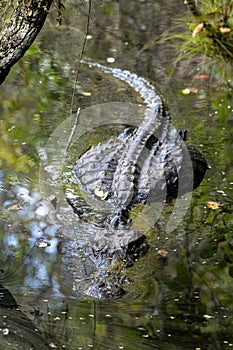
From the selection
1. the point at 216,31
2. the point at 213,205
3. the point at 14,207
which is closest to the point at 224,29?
the point at 216,31

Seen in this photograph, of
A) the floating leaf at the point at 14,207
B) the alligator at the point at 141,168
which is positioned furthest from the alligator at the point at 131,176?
the floating leaf at the point at 14,207

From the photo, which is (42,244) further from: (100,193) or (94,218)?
(100,193)

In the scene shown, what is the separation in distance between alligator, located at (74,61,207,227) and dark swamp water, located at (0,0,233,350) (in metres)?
0.18

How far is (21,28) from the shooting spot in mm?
3781

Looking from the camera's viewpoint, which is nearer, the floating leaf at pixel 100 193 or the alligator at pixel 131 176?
the alligator at pixel 131 176

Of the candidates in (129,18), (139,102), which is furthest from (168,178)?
(129,18)

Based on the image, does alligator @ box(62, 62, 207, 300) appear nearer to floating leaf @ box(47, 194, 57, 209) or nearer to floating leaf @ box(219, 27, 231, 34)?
floating leaf @ box(47, 194, 57, 209)

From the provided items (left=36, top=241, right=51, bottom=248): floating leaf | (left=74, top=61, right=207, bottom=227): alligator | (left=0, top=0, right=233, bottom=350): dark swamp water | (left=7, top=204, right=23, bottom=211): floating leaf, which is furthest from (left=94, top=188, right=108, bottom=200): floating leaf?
(left=36, top=241, right=51, bottom=248): floating leaf

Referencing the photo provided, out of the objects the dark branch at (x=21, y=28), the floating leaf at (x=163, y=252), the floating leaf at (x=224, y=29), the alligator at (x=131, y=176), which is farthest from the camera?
the floating leaf at (x=163, y=252)

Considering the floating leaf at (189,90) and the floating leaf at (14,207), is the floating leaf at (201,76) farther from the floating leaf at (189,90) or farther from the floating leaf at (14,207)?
the floating leaf at (14,207)

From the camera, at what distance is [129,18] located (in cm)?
979

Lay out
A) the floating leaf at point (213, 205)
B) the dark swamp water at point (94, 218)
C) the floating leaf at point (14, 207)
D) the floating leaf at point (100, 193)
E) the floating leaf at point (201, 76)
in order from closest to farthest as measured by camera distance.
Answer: the dark swamp water at point (94, 218), the floating leaf at point (14, 207), the floating leaf at point (213, 205), the floating leaf at point (100, 193), the floating leaf at point (201, 76)

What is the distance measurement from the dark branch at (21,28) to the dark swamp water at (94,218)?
35.7 inches

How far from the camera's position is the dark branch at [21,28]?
3754mm
